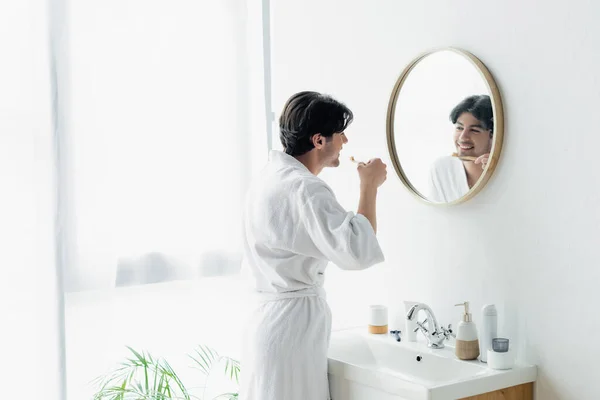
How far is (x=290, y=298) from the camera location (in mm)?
1964

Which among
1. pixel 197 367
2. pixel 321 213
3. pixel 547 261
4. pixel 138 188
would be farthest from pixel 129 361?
pixel 547 261

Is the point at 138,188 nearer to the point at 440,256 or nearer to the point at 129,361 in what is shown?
the point at 129,361

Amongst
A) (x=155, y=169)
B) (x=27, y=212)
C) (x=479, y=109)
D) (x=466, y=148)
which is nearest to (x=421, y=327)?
(x=466, y=148)

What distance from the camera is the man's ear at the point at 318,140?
6.62 feet

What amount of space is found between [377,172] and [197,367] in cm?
122

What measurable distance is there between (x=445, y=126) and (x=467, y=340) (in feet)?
1.99

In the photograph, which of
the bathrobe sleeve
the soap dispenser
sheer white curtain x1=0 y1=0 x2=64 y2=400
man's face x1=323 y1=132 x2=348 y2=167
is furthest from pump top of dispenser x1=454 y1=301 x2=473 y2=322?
sheer white curtain x1=0 y1=0 x2=64 y2=400

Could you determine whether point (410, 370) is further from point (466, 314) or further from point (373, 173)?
point (373, 173)

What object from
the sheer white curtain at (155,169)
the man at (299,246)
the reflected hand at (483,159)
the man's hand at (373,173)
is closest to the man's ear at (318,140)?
the man at (299,246)

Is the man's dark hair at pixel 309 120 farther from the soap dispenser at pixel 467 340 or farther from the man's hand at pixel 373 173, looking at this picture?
the soap dispenser at pixel 467 340

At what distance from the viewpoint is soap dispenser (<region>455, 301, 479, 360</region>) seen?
1.93m

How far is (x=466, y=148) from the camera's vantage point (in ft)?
6.55

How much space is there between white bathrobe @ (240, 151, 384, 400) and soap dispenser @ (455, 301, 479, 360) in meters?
0.32

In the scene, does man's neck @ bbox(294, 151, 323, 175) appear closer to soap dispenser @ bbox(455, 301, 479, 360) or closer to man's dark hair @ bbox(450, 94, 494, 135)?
man's dark hair @ bbox(450, 94, 494, 135)
